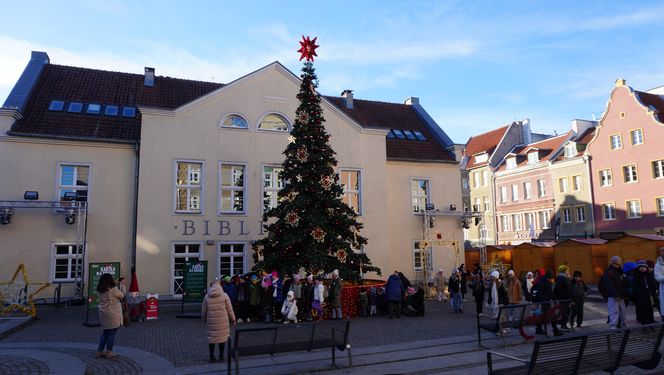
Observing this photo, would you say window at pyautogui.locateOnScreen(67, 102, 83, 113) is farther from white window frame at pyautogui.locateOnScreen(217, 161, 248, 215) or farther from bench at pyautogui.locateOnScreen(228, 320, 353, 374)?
bench at pyautogui.locateOnScreen(228, 320, 353, 374)

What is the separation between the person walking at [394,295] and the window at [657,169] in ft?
88.2

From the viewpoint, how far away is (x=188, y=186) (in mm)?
20844

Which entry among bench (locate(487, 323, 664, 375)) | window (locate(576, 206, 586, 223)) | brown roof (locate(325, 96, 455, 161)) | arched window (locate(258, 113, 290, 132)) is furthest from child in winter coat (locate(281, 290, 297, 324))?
window (locate(576, 206, 586, 223))

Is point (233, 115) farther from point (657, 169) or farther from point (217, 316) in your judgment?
point (657, 169)

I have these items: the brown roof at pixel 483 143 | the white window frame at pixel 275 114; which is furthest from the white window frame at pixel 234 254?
the brown roof at pixel 483 143

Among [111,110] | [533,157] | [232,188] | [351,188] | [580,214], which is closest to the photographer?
[232,188]

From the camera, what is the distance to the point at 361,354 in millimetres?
9703

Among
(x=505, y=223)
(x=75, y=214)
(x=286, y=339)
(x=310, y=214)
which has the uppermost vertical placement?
(x=505, y=223)

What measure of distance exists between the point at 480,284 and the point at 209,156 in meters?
Result: 12.8

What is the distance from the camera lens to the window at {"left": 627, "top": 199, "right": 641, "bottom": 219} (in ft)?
113

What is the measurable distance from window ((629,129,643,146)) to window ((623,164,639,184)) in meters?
1.73

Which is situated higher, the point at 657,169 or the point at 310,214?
the point at 657,169

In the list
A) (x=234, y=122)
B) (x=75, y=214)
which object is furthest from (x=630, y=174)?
(x=75, y=214)

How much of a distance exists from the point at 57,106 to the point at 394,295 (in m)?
17.3
